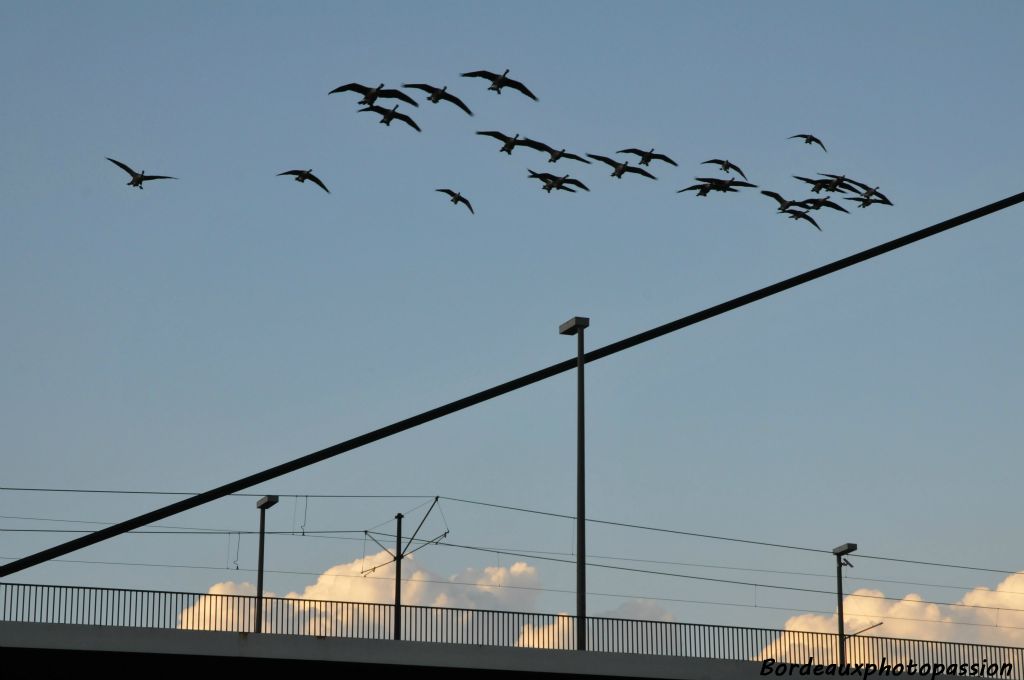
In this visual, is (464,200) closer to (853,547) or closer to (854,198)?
(854,198)

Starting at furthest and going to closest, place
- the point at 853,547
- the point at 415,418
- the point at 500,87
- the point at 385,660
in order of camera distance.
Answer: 1. the point at 853,547
2. the point at 500,87
3. the point at 385,660
4. the point at 415,418

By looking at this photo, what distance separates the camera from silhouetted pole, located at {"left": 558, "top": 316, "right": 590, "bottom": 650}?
34.2 meters

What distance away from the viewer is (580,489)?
35531mm

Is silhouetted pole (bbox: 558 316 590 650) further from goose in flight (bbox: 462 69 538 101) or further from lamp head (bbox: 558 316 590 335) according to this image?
goose in flight (bbox: 462 69 538 101)

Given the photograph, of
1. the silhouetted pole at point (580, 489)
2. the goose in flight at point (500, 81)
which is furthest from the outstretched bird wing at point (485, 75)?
the silhouetted pole at point (580, 489)

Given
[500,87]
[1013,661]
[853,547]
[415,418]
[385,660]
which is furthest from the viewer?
[853,547]

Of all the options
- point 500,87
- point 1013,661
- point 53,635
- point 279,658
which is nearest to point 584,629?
point 279,658

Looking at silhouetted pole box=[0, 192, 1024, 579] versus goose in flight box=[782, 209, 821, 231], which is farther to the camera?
goose in flight box=[782, 209, 821, 231]

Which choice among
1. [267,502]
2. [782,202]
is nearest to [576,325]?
[267,502]

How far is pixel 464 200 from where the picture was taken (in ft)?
196

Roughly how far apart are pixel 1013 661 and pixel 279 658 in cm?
1943

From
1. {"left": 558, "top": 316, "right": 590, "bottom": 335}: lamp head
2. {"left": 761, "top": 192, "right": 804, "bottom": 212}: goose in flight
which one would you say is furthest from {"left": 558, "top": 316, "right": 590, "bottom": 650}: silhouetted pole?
{"left": 761, "top": 192, "right": 804, "bottom": 212}: goose in flight

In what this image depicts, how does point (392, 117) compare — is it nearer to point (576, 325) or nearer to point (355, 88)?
point (355, 88)

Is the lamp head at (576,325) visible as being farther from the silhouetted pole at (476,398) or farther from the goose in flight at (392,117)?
the goose in flight at (392,117)
